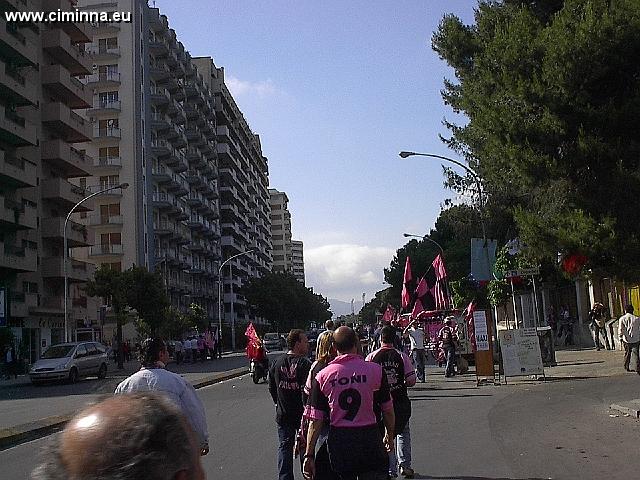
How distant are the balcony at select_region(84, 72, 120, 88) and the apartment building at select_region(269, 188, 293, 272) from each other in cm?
11544

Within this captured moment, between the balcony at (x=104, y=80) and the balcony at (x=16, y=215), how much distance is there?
28.2 meters

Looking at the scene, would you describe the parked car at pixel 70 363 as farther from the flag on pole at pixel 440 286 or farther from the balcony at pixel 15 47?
the balcony at pixel 15 47

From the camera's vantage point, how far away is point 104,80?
74.6 meters

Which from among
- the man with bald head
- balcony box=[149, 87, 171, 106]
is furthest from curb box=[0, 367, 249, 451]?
balcony box=[149, 87, 171, 106]

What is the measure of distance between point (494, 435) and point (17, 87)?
41404 mm

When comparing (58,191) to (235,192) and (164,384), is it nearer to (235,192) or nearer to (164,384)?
(164,384)

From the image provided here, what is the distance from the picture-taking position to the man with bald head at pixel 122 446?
1.69 metres

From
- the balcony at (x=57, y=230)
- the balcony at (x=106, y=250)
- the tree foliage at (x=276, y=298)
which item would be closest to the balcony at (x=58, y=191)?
the balcony at (x=57, y=230)

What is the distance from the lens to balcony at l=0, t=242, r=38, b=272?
1740 inches

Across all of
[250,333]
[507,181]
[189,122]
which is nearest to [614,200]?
[507,181]

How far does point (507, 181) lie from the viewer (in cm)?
1639

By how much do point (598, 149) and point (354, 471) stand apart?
917cm

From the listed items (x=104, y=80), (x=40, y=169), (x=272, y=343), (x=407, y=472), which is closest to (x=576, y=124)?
(x=407, y=472)

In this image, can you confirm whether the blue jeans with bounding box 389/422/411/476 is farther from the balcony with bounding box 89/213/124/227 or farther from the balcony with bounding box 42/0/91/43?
the balcony with bounding box 89/213/124/227
